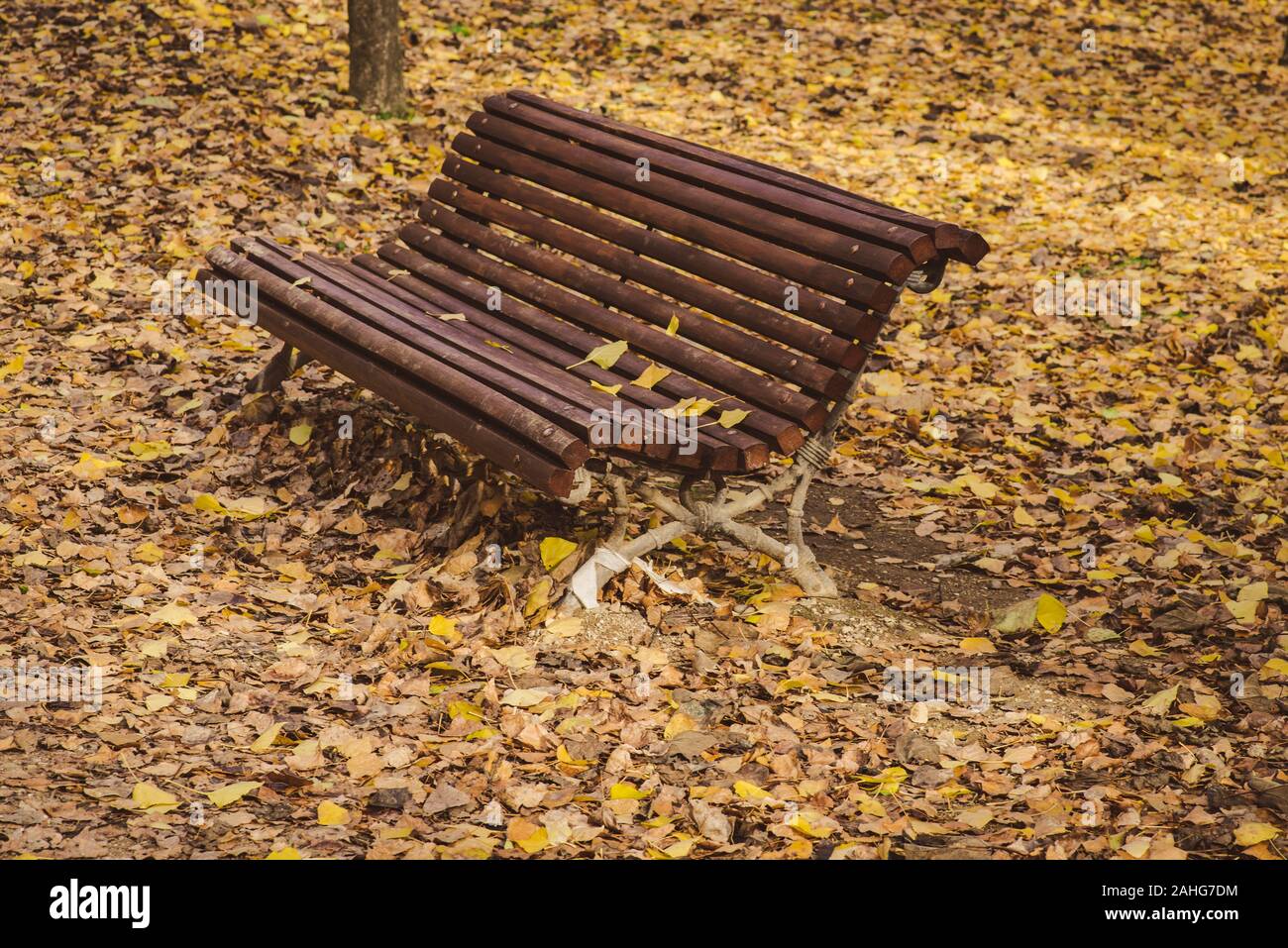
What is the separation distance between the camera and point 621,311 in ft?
15.1

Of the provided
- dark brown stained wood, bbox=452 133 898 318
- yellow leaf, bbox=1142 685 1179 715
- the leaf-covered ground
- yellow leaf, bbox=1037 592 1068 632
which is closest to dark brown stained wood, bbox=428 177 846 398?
dark brown stained wood, bbox=452 133 898 318

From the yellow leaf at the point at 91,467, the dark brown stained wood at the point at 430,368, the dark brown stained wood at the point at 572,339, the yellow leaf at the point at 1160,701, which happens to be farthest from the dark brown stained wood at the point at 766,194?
the yellow leaf at the point at 91,467

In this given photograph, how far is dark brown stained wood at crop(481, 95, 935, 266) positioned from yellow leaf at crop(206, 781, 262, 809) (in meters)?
2.16

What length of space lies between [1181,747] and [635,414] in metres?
1.69

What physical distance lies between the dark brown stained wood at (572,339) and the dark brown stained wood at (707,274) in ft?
0.80

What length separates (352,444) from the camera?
187 inches

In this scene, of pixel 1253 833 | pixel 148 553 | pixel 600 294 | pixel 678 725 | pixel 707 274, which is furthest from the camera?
pixel 600 294

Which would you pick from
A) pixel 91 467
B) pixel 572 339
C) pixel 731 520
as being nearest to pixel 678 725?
pixel 731 520

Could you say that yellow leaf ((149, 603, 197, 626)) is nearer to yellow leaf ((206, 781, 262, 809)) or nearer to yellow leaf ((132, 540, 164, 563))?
yellow leaf ((132, 540, 164, 563))

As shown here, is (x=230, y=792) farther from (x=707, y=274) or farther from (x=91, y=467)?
(x=707, y=274)

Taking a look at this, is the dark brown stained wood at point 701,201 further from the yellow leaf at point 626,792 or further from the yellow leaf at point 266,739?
the yellow leaf at point 266,739

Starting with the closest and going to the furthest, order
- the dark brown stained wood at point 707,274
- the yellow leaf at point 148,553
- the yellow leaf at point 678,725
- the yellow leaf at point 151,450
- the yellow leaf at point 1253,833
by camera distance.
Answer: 1. the yellow leaf at point 1253,833
2. the yellow leaf at point 678,725
3. the dark brown stained wood at point 707,274
4. the yellow leaf at point 148,553
5. the yellow leaf at point 151,450

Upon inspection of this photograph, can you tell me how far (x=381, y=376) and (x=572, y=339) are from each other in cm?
70

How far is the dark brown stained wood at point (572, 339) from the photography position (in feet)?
12.2
